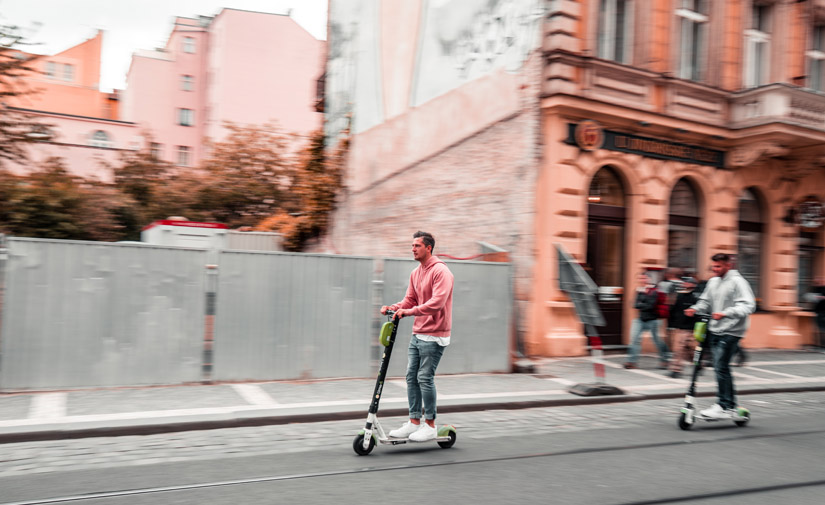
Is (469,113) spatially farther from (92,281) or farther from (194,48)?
(194,48)

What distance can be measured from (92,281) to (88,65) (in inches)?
1932

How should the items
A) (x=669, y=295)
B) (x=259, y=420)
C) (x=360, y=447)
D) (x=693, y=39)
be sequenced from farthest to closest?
(x=693, y=39) < (x=669, y=295) < (x=259, y=420) < (x=360, y=447)

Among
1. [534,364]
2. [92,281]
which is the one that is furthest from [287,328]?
[534,364]

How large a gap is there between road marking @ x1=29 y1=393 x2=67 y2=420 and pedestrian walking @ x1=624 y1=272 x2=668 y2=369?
8625 millimetres

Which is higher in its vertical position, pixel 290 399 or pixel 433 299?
pixel 433 299

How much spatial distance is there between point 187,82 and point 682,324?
160 ft

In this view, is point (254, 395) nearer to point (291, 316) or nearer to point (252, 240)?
point (291, 316)

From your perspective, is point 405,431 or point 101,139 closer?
point 405,431

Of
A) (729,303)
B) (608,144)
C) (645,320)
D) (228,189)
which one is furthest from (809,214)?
(228,189)

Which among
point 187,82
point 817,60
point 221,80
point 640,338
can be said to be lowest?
point 640,338

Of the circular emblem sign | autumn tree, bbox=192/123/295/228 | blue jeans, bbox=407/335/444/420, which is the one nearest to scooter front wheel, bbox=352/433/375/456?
blue jeans, bbox=407/335/444/420

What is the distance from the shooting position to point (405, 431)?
607 centimetres

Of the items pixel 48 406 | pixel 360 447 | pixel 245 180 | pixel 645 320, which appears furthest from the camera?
pixel 245 180

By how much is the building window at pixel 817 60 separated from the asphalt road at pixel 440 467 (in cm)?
1367
